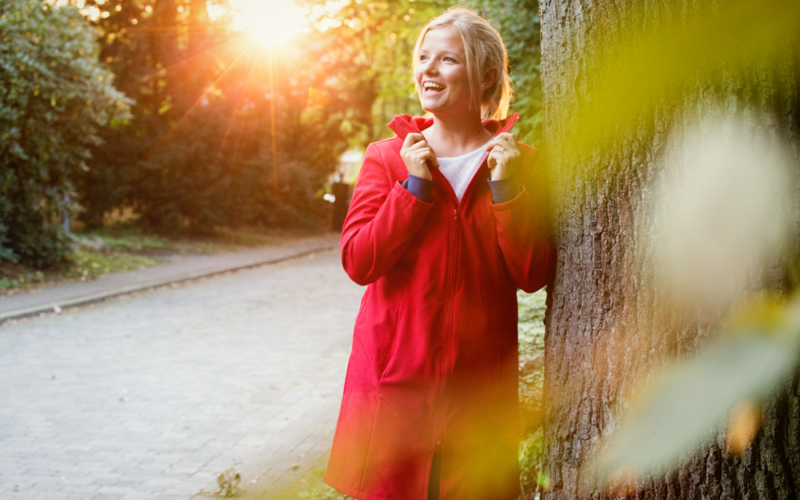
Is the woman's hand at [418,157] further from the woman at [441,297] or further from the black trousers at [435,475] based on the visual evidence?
the black trousers at [435,475]

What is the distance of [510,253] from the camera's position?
2.09 meters

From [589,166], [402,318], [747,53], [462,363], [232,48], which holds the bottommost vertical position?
[462,363]

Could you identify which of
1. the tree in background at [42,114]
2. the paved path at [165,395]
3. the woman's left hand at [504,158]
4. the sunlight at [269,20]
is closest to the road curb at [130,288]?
the paved path at [165,395]

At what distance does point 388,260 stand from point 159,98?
20623mm

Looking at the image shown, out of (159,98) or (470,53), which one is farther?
(159,98)

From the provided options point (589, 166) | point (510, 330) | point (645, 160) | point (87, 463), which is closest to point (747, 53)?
point (645, 160)

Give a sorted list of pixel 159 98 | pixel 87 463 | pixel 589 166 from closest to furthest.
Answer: pixel 589 166 → pixel 87 463 → pixel 159 98

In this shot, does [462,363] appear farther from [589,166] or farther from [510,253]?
[589,166]

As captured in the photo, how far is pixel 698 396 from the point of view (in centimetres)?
186

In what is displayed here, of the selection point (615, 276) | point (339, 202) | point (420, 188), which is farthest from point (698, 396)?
point (339, 202)

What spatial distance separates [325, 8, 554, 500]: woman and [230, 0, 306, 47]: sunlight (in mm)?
21041

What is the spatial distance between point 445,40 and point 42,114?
37.9ft

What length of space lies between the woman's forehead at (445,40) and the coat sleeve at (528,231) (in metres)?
0.40

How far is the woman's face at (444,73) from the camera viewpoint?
2191 mm
